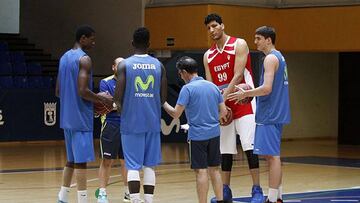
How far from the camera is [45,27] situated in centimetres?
2738

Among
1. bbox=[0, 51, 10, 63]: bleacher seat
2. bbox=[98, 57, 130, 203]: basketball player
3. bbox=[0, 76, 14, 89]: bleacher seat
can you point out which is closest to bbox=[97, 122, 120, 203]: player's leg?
Answer: bbox=[98, 57, 130, 203]: basketball player

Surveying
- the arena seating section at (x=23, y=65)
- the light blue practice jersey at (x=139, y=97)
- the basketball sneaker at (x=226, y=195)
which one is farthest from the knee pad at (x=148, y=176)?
the arena seating section at (x=23, y=65)

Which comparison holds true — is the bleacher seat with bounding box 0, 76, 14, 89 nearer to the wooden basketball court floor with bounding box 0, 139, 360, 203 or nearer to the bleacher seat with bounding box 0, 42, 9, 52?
the wooden basketball court floor with bounding box 0, 139, 360, 203

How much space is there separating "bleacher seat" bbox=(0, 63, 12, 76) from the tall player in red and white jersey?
13.7m

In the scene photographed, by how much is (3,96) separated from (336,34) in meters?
8.74

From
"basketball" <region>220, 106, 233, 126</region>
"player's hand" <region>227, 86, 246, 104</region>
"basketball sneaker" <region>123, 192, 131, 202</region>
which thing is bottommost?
"basketball sneaker" <region>123, 192, 131, 202</region>

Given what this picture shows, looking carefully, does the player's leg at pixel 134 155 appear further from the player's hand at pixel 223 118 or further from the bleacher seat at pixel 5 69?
the bleacher seat at pixel 5 69

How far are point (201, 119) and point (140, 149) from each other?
752mm

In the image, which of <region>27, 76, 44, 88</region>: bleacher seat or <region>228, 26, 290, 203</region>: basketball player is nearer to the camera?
<region>228, 26, 290, 203</region>: basketball player

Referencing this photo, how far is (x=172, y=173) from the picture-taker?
15.3 metres

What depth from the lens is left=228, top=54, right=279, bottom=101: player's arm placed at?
9961mm

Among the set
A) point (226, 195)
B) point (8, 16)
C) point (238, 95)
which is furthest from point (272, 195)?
point (8, 16)

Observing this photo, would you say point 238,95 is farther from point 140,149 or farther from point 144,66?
point 140,149

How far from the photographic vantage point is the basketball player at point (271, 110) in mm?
10117
